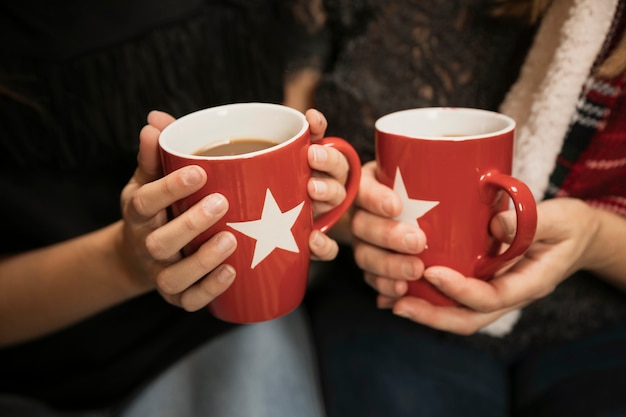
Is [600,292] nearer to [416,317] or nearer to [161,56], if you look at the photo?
[416,317]

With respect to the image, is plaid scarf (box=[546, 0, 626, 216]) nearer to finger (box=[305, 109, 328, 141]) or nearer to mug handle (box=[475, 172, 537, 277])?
mug handle (box=[475, 172, 537, 277])

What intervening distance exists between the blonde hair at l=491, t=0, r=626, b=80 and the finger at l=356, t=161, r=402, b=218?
353mm

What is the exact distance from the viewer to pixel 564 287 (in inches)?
33.6

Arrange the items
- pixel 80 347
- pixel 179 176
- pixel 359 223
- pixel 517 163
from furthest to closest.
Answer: pixel 80 347
pixel 517 163
pixel 359 223
pixel 179 176

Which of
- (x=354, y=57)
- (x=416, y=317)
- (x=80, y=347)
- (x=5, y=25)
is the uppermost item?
(x=5, y=25)

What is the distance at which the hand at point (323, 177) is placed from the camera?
56 centimetres

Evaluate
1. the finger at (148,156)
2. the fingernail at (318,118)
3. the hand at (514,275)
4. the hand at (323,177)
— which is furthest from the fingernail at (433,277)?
the finger at (148,156)

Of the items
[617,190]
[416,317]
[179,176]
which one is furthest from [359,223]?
[617,190]

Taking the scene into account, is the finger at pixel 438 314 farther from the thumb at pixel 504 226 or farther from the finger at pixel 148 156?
the finger at pixel 148 156

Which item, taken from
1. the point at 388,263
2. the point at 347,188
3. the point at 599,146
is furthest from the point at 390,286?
the point at 599,146

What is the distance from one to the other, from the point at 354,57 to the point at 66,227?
0.58 meters

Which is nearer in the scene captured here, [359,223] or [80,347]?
[359,223]

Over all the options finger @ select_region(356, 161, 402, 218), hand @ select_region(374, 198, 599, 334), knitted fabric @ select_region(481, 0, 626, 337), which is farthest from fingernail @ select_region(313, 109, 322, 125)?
knitted fabric @ select_region(481, 0, 626, 337)

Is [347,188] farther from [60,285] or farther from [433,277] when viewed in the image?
[60,285]
